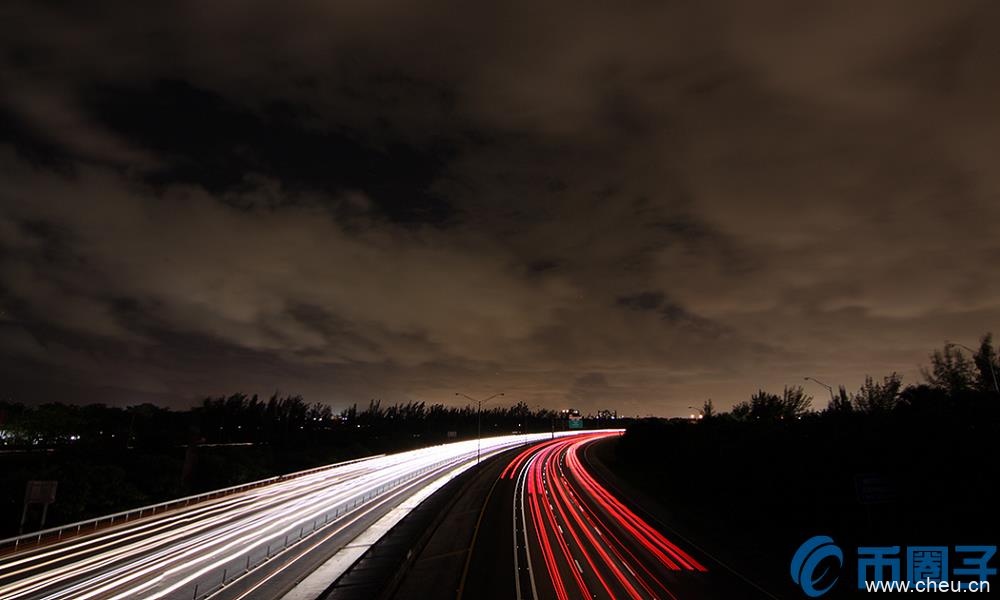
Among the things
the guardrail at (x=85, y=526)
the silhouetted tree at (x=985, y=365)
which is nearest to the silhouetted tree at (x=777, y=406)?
the silhouetted tree at (x=985, y=365)

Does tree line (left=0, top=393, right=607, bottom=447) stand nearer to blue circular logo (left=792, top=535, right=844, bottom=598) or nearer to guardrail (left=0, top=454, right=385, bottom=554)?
guardrail (left=0, top=454, right=385, bottom=554)

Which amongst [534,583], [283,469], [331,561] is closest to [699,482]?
[534,583]

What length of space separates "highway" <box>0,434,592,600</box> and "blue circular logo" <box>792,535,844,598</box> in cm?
2378

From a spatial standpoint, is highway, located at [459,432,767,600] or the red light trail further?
the red light trail

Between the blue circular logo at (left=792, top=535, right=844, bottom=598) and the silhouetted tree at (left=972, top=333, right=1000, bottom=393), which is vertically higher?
the silhouetted tree at (left=972, top=333, right=1000, bottom=393)

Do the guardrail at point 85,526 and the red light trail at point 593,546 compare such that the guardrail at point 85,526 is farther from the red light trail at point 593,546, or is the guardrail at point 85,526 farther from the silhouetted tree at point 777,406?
the silhouetted tree at point 777,406

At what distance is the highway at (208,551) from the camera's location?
2289cm

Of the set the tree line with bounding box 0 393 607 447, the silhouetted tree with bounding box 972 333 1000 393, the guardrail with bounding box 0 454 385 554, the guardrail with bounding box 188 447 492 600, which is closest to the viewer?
the guardrail with bounding box 188 447 492 600

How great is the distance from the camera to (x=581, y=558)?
95.9 ft

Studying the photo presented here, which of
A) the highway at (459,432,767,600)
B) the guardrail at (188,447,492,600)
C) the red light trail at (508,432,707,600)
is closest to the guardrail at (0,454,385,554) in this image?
the guardrail at (188,447,492,600)

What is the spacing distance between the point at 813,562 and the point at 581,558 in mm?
12902

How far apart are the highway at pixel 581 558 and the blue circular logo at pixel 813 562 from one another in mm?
3028

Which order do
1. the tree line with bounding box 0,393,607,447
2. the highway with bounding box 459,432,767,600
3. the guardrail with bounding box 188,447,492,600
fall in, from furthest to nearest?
the tree line with bounding box 0,393,607,447
the highway with bounding box 459,432,767,600
the guardrail with bounding box 188,447,492,600

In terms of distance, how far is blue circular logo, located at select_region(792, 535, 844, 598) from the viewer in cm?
2506
